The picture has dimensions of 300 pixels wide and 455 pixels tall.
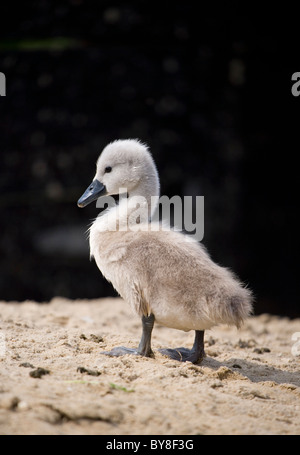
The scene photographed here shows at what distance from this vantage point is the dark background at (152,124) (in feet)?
29.5

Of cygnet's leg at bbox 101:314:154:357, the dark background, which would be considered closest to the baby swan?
cygnet's leg at bbox 101:314:154:357

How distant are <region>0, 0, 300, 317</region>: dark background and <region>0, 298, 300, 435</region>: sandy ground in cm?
413

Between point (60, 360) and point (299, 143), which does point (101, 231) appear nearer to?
point (60, 360)

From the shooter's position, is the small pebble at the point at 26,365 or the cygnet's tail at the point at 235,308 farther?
the cygnet's tail at the point at 235,308

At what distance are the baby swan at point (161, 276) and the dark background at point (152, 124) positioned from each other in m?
4.75

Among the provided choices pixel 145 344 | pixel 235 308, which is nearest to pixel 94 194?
pixel 145 344

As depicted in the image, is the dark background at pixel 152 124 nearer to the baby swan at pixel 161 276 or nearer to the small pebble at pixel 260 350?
the small pebble at pixel 260 350

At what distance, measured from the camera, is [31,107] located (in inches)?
359

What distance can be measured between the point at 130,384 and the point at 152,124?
20.3ft

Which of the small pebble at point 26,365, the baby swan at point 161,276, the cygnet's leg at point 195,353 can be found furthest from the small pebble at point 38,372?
the cygnet's leg at point 195,353

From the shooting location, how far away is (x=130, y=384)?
348cm

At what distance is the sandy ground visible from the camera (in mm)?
2898
